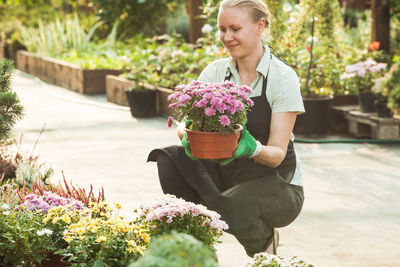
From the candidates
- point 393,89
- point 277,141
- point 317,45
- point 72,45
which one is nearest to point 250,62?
point 277,141

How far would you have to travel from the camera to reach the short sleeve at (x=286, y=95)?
3414 mm

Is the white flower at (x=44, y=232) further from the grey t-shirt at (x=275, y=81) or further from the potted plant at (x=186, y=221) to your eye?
the grey t-shirt at (x=275, y=81)

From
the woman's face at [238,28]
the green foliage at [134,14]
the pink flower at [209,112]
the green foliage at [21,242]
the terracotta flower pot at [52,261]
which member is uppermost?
the green foliage at [134,14]

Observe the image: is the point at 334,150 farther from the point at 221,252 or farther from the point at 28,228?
the point at 28,228

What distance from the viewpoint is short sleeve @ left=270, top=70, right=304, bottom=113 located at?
11.2 ft

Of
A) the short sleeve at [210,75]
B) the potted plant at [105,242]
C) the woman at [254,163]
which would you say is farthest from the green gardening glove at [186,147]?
the short sleeve at [210,75]

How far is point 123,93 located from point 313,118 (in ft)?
12.2

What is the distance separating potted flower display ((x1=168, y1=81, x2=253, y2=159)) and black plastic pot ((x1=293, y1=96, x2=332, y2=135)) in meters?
4.70

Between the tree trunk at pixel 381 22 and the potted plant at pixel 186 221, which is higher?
the tree trunk at pixel 381 22

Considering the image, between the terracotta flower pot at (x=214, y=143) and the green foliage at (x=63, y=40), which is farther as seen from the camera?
the green foliage at (x=63, y=40)

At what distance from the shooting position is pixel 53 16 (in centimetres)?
1928

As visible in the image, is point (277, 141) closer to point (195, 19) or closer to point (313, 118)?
point (313, 118)

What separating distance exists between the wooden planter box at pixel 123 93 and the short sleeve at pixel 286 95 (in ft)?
18.9

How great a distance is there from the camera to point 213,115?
3.00 meters
